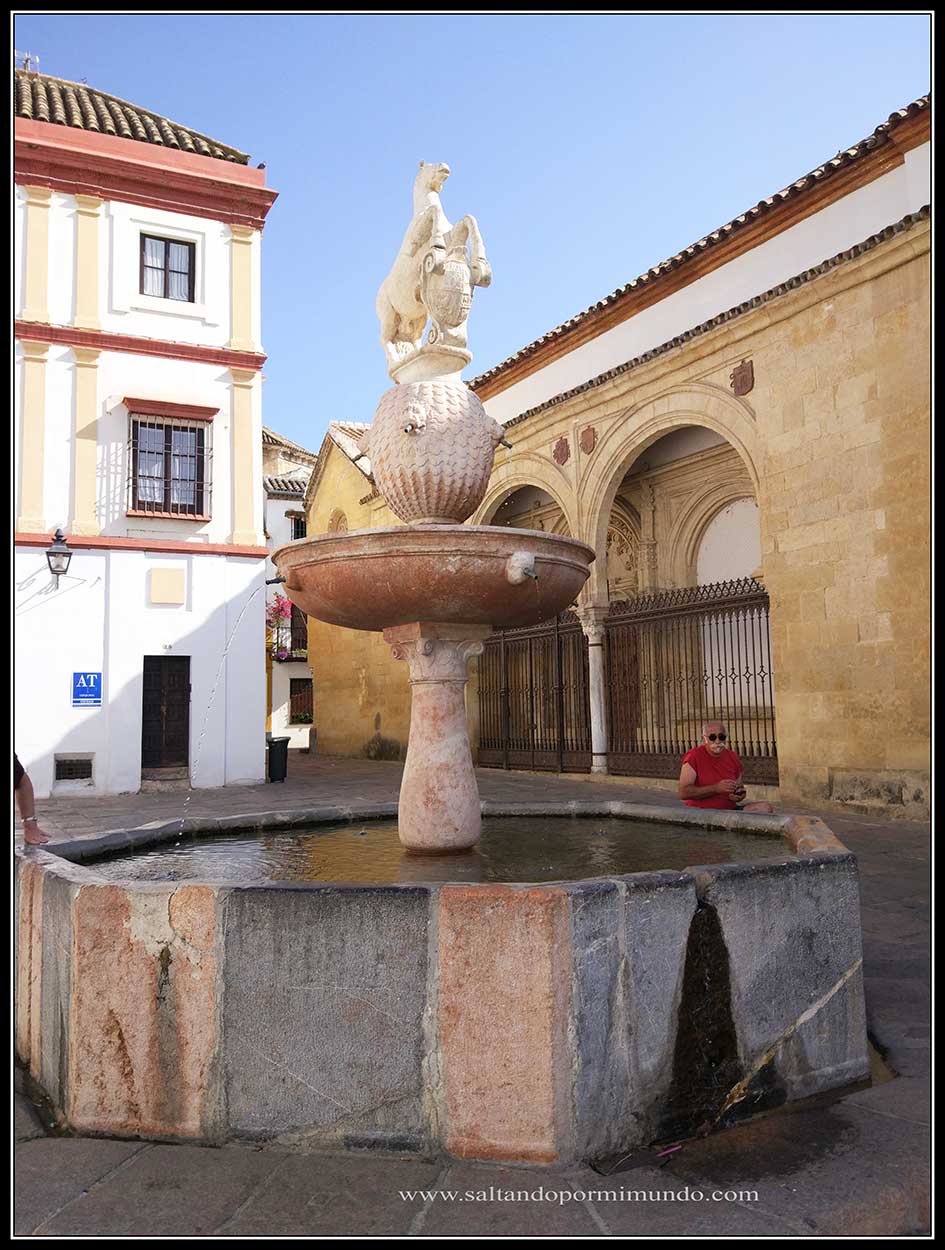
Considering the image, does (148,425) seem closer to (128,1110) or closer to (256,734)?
(256,734)

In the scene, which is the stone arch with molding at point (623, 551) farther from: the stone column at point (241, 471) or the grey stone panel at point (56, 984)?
the grey stone panel at point (56, 984)

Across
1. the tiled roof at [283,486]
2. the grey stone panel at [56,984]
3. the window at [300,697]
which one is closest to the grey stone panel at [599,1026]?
the grey stone panel at [56,984]

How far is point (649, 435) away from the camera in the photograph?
1255 centimetres

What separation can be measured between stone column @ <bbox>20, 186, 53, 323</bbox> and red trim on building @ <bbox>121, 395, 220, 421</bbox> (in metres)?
1.62

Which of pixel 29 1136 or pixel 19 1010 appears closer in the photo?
pixel 29 1136

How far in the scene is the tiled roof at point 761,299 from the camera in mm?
8758

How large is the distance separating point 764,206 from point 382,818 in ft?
30.3

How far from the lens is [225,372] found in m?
14.4

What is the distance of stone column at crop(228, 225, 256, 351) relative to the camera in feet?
47.6

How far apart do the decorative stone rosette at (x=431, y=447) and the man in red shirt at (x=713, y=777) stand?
1928 mm

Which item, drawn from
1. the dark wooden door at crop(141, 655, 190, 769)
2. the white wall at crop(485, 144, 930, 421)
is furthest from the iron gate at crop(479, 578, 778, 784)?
the dark wooden door at crop(141, 655, 190, 769)

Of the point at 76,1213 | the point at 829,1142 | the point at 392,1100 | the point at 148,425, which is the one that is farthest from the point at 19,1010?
the point at 148,425

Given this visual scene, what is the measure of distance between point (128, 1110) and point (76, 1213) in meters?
0.48

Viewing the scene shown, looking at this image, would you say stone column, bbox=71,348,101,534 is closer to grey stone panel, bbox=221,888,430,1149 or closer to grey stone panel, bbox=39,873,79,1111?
grey stone panel, bbox=39,873,79,1111
